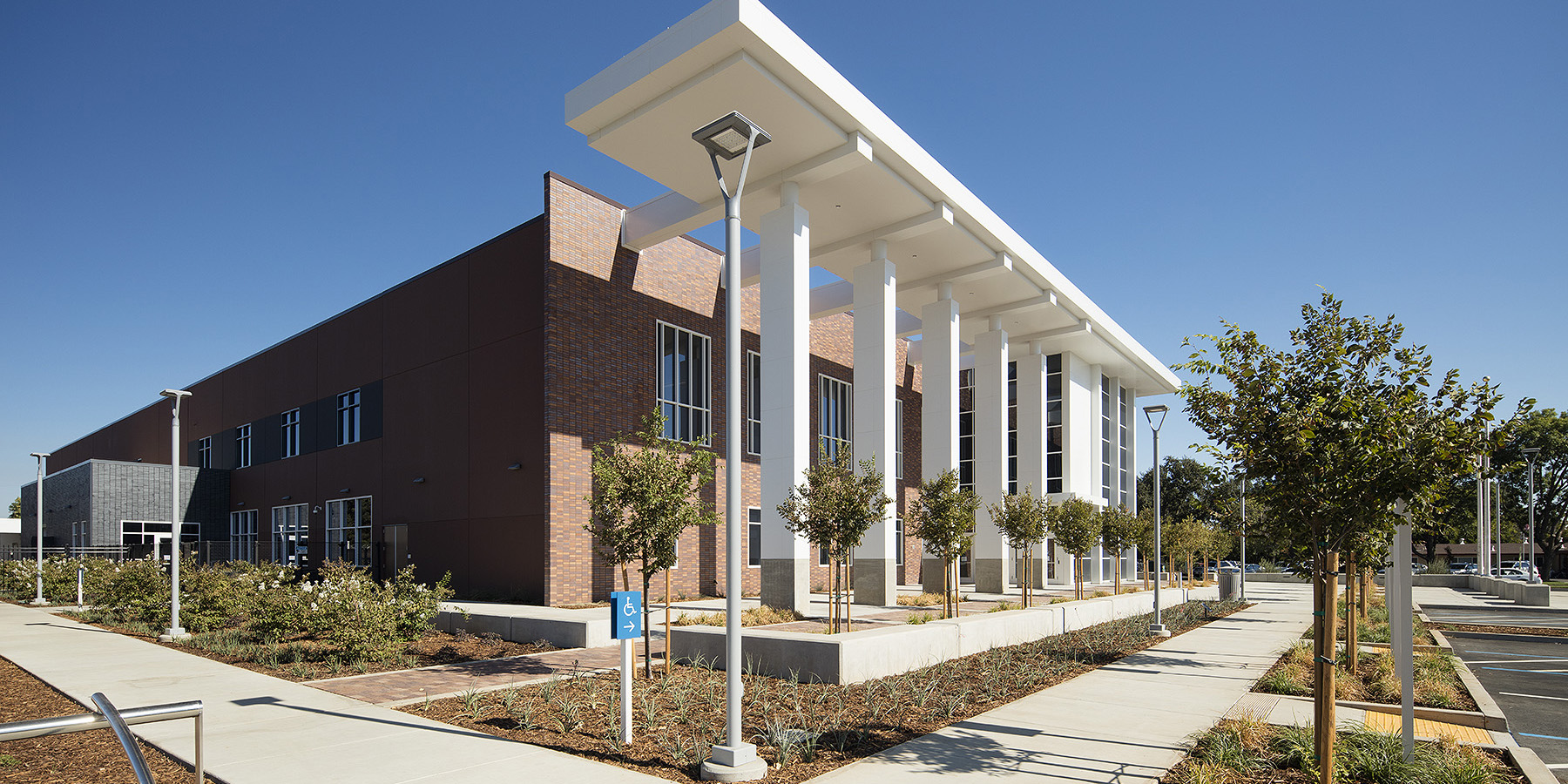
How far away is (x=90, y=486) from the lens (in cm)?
3972

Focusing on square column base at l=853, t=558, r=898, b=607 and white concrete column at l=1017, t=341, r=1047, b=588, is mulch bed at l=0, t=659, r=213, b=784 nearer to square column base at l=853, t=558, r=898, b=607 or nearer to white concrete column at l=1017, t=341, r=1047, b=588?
square column base at l=853, t=558, r=898, b=607

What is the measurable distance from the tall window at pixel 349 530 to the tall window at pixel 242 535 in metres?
9.05

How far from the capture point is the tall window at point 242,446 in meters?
39.2

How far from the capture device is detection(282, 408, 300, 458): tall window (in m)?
35.1

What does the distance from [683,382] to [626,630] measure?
19.0 meters

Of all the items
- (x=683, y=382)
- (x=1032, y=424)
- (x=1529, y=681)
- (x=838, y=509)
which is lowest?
(x=1529, y=681)

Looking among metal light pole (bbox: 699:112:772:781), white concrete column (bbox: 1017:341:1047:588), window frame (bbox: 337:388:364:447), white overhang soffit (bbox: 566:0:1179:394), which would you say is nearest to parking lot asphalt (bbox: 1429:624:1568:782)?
metal light pole (bbox: 699:112:772:781)

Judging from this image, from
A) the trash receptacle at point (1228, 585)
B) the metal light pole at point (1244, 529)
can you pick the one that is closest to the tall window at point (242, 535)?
the metal light pole at point (1244, 529)

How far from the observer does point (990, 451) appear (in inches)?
1234

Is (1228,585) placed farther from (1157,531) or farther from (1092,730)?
(1092,730)

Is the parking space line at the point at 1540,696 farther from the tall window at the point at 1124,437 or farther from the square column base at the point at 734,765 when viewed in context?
the tall window at the point at 1124,437

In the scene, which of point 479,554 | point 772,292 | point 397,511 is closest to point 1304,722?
point 772,292

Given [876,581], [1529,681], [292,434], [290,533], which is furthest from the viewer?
[292,434]

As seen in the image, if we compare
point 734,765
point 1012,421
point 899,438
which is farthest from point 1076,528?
point 734,765
